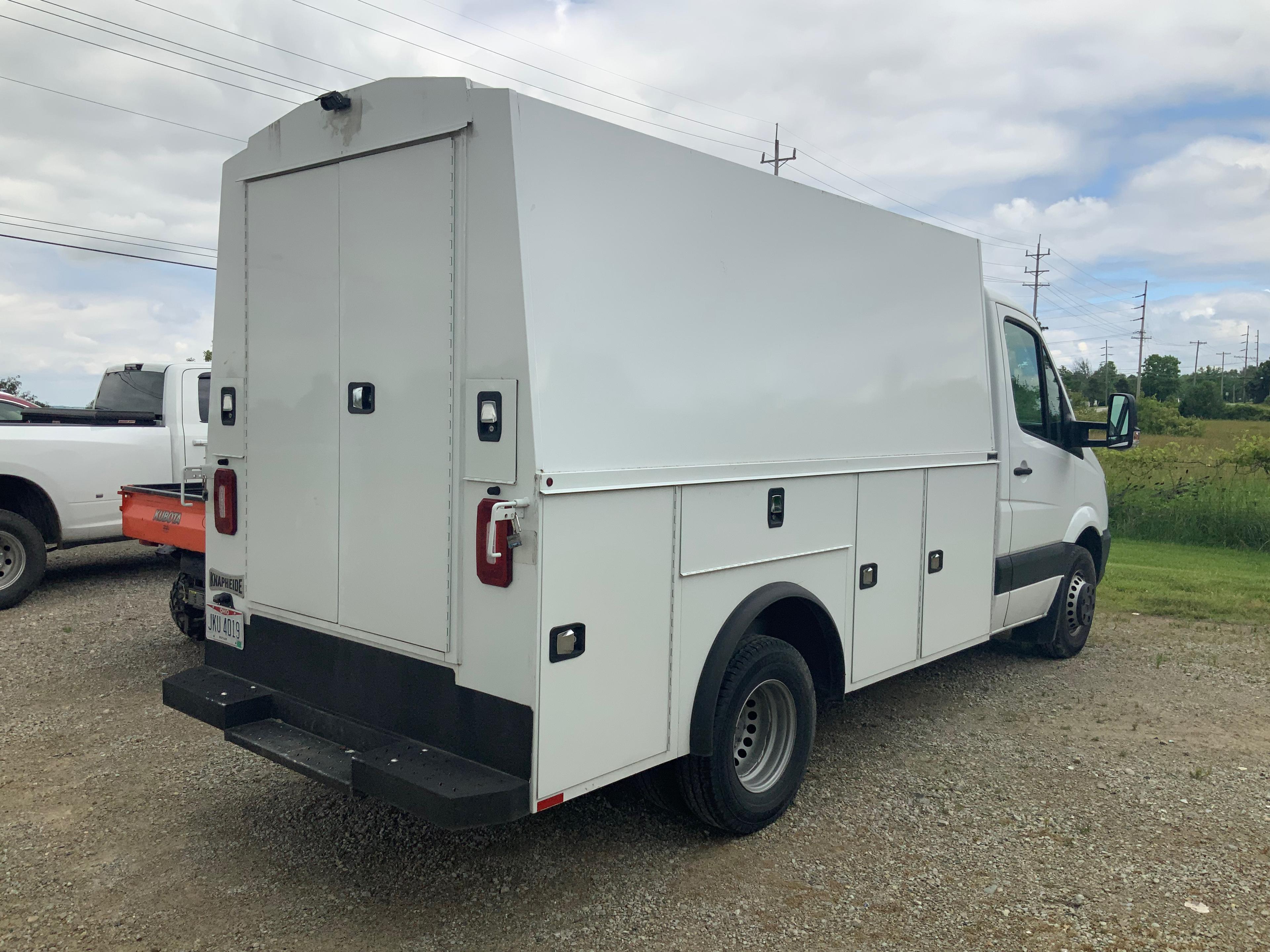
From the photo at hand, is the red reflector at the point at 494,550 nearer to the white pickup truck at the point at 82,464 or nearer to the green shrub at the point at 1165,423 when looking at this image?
the white pickup truck at the point at 82,464

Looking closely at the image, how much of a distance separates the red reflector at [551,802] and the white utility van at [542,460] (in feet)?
0.04

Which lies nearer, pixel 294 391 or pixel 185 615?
pixel 294 391

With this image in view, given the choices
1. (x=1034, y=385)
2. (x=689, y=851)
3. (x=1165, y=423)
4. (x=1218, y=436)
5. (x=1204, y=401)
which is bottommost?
(x=689, y=851)

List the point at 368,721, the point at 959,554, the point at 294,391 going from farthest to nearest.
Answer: the point at 959,554, the point at 294,391, the point at 368,721

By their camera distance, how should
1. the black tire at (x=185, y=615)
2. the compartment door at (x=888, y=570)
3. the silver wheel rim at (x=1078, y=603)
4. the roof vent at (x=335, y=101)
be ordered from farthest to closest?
the silver wheel rim at (x=1078, y=603) < the black tire at (x=185, y=615) < the compartment door at (x=888, y=570) < the roof vent at (x=335, y=101)

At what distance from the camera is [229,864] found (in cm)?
387

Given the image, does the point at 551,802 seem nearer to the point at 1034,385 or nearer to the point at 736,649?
the point at 736,649

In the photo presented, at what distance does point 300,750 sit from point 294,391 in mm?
1487

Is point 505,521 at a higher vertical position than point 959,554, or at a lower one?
higher

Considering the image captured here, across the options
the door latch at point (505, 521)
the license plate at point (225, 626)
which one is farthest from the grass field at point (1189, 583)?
the license plate at point (225, 626)

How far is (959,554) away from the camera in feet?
17.7

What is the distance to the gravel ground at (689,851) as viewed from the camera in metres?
3.42

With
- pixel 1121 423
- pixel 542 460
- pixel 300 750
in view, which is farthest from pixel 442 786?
pixel 1121 423

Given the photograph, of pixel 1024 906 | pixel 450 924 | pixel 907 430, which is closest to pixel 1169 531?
pixel 907 430
